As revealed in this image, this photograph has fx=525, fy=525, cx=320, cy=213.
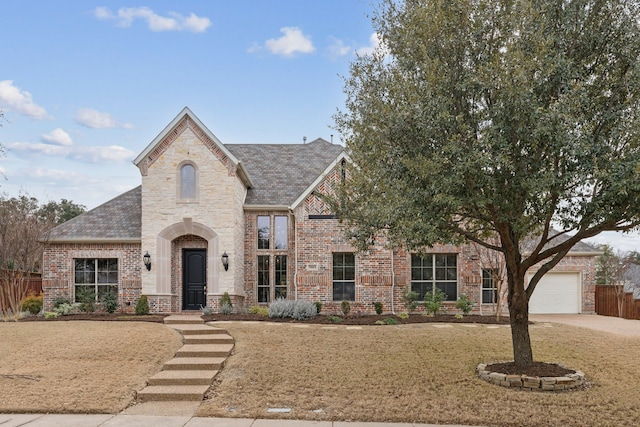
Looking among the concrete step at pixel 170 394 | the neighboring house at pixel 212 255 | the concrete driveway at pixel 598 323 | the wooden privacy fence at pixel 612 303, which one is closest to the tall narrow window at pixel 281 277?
the neighboring house at pixel 212 255

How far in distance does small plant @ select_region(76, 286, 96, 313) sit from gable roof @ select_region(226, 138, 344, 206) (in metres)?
6.46

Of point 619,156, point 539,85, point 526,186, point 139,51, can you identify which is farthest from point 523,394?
point 139,51

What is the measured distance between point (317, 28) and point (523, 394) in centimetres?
918

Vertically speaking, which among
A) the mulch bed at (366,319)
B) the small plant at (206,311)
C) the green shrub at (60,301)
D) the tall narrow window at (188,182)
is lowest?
the mulch bed at (366,319)

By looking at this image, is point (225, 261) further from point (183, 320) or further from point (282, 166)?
point (282, 166)

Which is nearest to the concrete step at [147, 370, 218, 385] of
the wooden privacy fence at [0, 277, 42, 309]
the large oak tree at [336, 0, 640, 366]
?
the large oak tree at [336, 0, 640, 366]

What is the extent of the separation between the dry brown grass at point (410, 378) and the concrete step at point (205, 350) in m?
0.24

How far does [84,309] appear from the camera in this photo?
60.7 feet

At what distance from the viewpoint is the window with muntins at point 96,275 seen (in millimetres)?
19312

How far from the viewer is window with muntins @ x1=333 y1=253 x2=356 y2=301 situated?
62.1ft

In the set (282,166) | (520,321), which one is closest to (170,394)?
(520,321)

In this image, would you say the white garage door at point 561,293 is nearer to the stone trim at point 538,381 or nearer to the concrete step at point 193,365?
the stone trim at point 538,381

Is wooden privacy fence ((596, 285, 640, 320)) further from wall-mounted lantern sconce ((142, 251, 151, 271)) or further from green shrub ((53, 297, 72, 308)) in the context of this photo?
green shrub ((53, 297, 72, 308))

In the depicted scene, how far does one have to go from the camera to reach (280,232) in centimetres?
2048
